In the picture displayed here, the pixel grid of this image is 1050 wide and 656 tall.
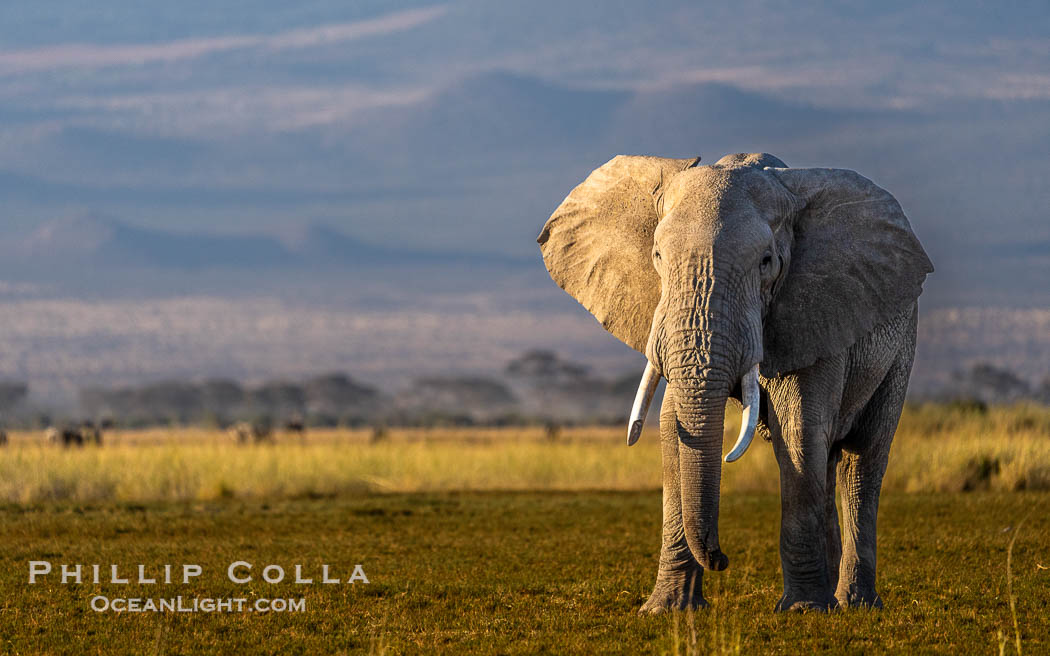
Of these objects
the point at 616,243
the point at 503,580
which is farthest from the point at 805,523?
the point at 503,580

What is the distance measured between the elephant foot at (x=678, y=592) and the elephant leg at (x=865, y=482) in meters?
1.57

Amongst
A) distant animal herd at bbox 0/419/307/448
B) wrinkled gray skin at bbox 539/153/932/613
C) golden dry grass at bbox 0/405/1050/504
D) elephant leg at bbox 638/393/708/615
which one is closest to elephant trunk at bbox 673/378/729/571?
wrinkled gray skin at bbox 539/153/932/613

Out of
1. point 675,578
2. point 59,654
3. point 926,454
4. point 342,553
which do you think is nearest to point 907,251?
point 675,578

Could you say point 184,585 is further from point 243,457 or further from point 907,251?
point 243,457

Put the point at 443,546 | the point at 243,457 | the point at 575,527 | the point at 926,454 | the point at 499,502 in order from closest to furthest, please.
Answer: the point at 443,546 → the point at 575,527 → the point at 499,502 → the point at 926,454 → the point at 243,457

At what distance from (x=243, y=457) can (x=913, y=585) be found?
17000mm

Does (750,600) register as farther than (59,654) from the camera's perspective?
Yes

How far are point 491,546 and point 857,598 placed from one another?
571cm

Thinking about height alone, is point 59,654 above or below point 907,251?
below

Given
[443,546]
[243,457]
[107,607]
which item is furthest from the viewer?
[243,457]

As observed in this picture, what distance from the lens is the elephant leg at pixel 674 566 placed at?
29.7 ft

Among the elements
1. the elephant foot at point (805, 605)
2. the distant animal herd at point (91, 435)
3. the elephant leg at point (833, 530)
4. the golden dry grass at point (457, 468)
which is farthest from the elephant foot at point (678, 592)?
the distant animal herd at point (91, 435)

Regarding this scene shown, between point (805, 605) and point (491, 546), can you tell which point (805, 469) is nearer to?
point (805, 605)

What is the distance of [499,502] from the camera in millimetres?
21094
